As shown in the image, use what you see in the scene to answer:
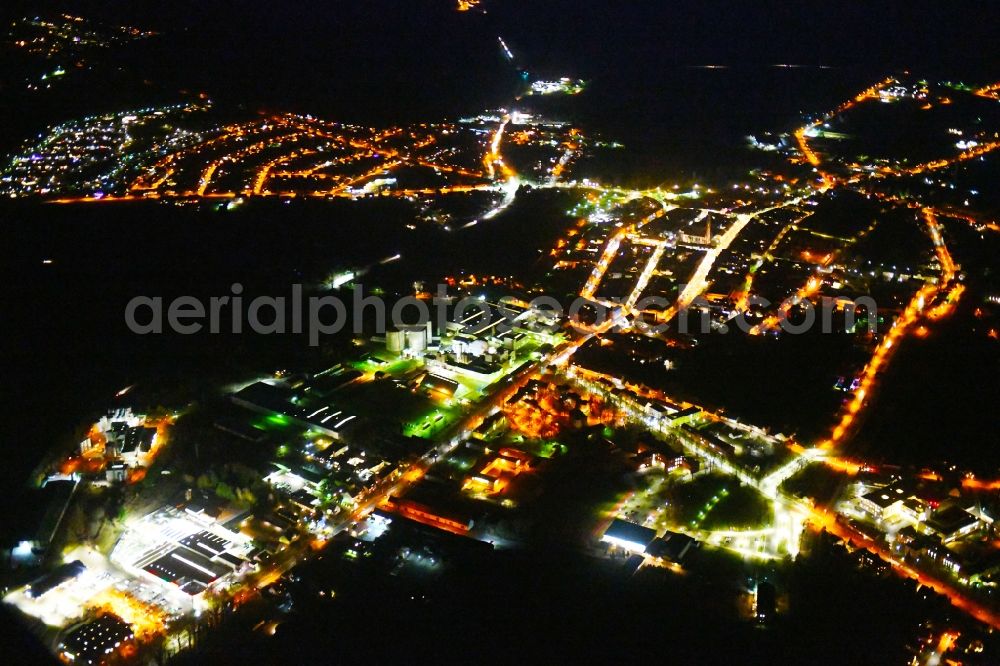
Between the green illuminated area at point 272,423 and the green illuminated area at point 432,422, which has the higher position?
the green illuminated area at point 272,423

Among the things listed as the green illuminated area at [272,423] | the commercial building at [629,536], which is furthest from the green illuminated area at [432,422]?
the commercial building at [629,536]

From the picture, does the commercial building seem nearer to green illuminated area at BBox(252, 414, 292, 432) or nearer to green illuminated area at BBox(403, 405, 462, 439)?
green illuminated area at BBox(403, 405, 462, 439)

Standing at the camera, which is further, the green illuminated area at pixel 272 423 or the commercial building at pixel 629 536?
the green illuminated area at pixel 272 423

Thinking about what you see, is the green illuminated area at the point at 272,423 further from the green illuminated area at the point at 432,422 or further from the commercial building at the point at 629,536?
the commercial building at the point at 629,536

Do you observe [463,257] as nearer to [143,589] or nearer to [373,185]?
[373,185]

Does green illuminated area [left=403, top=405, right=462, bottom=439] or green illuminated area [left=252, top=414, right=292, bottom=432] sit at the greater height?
green illuminated area [left=252, top=414, right=292, bottom=432]

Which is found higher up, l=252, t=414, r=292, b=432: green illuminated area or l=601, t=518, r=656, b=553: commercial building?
l=252, t=414, r=292, b=432: green illuminated area

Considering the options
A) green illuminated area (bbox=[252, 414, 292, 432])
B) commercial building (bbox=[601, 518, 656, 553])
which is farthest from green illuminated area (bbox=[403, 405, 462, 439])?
commercial building (bbox=[601, 518, 656, 553])

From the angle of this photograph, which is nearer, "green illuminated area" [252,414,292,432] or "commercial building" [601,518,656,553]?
"commercial building" [601,518,656,553]

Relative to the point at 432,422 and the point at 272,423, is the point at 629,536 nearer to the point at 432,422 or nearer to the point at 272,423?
the point at 432,422

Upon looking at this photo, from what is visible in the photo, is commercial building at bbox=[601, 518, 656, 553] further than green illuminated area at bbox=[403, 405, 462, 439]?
No

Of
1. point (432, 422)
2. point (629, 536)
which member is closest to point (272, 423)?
point (432, 422)
